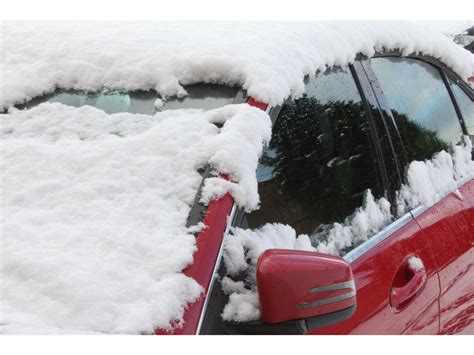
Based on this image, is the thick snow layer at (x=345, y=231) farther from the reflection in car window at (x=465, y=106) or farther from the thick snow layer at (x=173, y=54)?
the thick snow layer at (x=173, y=54)

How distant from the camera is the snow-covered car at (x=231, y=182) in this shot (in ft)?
4.45

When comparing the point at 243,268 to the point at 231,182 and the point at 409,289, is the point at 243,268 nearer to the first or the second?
the point at 231,182

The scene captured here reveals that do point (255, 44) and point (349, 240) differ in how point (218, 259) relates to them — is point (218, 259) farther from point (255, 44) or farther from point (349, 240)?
point (255, 44)

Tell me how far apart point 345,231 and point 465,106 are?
133 centimetres

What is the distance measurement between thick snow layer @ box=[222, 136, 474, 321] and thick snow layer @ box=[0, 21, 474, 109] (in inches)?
16.8

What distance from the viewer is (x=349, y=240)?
192 cm

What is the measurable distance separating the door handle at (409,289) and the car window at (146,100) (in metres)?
0.80

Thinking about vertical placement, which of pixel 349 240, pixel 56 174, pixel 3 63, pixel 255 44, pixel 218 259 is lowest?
pixel 349 240

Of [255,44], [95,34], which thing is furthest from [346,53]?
[95,34]

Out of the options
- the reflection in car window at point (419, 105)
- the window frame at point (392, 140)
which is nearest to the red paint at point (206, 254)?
the window frame at point (392, 140)

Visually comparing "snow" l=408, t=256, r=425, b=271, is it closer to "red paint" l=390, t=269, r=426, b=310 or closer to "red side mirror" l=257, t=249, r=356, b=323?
"red paint" l=390, t=269, r=426, b=310

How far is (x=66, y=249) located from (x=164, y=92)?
67 centimetres

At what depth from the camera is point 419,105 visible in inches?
A: 98.5

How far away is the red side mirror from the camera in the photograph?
135 centimetres
